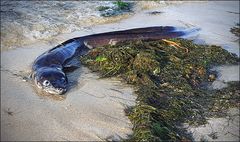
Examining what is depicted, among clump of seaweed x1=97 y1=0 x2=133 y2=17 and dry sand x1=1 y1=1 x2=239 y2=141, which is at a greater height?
clump of seaweed x1=97 y1=0 x2=133 y2=17

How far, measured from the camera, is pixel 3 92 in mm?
4609

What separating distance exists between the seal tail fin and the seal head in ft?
5.09

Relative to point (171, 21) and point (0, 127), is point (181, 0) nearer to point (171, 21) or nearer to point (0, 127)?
point (171, 21)

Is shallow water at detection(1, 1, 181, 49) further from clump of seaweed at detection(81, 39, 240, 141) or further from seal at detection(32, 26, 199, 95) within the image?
clump of seaweed at detection(81, 39, 240, 141)

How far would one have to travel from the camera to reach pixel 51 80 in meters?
4.71

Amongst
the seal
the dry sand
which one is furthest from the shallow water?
the seal

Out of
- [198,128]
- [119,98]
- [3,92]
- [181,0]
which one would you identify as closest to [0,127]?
[3,92]

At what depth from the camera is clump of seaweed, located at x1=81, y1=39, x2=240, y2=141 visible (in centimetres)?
419

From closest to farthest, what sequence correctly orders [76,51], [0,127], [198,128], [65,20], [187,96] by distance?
[0,127] → [198,128] → [187,96] → [76,51] → [65,20]

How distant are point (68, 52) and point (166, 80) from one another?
1746 mm

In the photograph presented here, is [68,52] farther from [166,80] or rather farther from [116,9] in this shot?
[116,9]

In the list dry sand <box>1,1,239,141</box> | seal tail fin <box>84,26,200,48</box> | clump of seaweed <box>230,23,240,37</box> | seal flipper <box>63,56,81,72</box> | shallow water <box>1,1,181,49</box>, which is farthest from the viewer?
clump of seaweed <box>230,23,240,37</box>

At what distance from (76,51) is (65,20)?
4.83 feet

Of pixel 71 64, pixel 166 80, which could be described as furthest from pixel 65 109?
pixel 166 80
